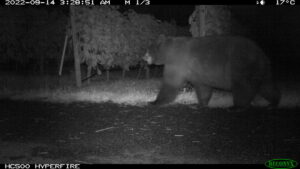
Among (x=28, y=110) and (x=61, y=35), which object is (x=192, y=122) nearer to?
(x=28, y=110)

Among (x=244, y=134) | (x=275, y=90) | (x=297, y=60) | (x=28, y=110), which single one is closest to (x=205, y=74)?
(x=275, y=90)

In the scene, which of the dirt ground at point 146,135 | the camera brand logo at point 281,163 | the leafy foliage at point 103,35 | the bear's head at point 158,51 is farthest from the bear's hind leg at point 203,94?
the leafy foliage at point 103,35

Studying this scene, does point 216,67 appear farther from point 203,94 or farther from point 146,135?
point 146,135

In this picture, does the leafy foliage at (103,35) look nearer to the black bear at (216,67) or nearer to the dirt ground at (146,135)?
the black bear at (216,67)

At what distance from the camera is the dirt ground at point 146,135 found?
7.29 meters

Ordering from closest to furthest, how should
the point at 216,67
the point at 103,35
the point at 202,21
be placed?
the point at 216,67 < the point at 202,21 < the point at 103,35

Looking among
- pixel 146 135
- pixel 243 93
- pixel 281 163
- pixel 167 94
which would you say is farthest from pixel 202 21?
pixel 281 163

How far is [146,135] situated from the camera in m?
9.28

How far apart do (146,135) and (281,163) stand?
353cm

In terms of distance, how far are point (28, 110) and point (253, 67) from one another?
7589 millimetres

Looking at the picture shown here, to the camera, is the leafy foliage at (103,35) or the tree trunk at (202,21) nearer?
the tree trunk at (202,21)

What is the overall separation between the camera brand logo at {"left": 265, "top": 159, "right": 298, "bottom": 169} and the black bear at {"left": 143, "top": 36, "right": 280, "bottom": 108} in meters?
5.64

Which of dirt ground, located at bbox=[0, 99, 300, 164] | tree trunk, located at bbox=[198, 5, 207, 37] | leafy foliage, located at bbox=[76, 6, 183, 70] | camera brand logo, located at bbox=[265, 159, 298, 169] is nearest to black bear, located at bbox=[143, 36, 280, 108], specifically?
dirt ground, located at bbox=[0, 99, 300, 164]

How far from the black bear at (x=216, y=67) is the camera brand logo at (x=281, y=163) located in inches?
222
